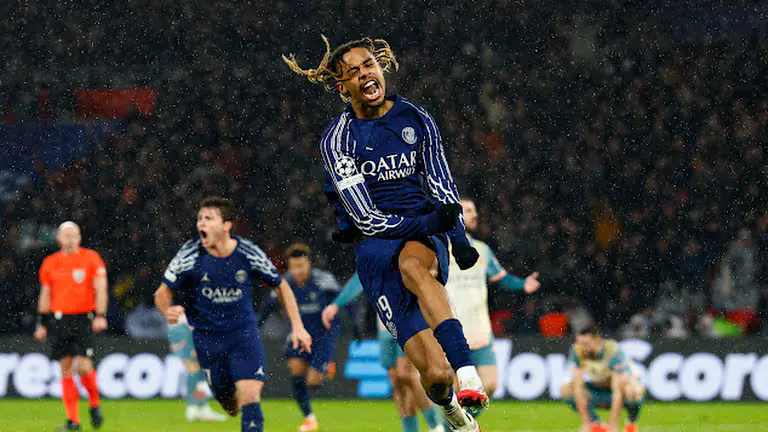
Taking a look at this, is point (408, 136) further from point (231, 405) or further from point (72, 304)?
point (72, 304)

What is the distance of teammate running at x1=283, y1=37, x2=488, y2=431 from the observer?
6078mm

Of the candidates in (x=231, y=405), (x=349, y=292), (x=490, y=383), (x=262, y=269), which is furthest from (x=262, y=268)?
(x=349, y=292)

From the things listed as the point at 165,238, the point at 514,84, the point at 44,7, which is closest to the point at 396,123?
the point at 165,238

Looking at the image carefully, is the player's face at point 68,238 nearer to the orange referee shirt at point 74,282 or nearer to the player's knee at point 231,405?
the orange referee shirt at point 74,282

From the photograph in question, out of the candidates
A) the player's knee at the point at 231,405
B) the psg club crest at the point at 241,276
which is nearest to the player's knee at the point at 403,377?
the player's knee at the point at 231,405

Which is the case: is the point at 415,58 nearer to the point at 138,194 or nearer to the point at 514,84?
the point at 514,84

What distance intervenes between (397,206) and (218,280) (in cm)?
297

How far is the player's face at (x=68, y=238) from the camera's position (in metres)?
13.0

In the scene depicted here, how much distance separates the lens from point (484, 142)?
19359mm

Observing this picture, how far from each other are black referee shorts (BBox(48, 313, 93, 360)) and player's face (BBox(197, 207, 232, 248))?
437 centimetres

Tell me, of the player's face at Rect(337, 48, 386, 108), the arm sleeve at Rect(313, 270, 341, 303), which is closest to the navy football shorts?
the player's face at Rect(337, 48, 386, 108)

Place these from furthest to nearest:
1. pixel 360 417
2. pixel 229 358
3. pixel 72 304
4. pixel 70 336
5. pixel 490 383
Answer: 1. pixel 360 417
2. pixel 72 304
3. pixel 70 336
4. pixel 490 383
5. pixel 229 358

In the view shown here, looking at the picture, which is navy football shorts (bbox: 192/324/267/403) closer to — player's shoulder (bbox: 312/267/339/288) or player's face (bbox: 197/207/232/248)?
player's face (bbox: 197/207/232/248)

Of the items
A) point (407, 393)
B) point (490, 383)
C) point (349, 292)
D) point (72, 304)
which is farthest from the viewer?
point (72, 304)
